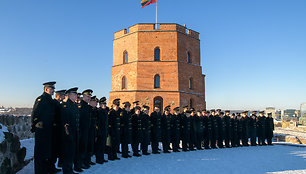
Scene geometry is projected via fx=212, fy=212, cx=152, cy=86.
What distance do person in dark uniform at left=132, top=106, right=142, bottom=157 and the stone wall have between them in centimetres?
396

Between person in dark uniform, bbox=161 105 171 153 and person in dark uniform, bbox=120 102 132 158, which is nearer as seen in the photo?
person in dark uniform, bbox=120 102 132 158

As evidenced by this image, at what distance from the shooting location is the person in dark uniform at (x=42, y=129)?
13.8 feet

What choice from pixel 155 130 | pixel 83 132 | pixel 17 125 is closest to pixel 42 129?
pixel 83 132

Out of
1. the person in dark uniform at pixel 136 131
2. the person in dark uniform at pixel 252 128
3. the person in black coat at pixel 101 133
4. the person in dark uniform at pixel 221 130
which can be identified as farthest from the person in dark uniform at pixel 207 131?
the person in black coat at pixel 101 133

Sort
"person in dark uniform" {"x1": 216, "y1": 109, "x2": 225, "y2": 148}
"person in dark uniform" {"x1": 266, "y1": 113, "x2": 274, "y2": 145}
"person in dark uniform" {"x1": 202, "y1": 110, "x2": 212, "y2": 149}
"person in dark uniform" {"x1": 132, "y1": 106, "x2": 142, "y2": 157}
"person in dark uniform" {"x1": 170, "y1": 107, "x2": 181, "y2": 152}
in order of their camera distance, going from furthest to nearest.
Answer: "person in dark uniform" {"x1": 266, "y1": 113, "x2": 274, "y2": 145}, "person in dark uniform" {"x1": 216, "y1": 109, "x2": 225, "y2": 148}, "person in dark uniform" {"x1": 202, "y1": 110, "x2": 212, "y2": 149}, "person in dark uniform" {"x1": 170, "y1": 107, "x2": 181, "y2": 152}, "person in dark uniform" {"x1": 132, "y1": 106, "x2": 142, "y2": 157}

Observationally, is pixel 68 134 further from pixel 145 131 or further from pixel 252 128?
pixel 252 128

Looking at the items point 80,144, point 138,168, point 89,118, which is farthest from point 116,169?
point 89,118

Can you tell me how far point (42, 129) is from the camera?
4.26m

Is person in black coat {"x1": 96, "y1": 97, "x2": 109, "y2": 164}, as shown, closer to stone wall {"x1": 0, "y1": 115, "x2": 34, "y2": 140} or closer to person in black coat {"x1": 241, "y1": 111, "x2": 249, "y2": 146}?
stone wall {"x1": 0, "y1": 115, "x2": 34, "y2": 140}

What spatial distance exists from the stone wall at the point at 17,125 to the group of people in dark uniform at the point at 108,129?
1.86 m

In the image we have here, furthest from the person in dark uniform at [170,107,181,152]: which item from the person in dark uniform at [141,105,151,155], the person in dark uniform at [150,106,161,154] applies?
the person in dark uniform at [141,105,151,155]

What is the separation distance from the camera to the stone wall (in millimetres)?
6394

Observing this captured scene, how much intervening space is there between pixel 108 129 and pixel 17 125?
339cm

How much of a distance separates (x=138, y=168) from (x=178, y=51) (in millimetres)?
16741
